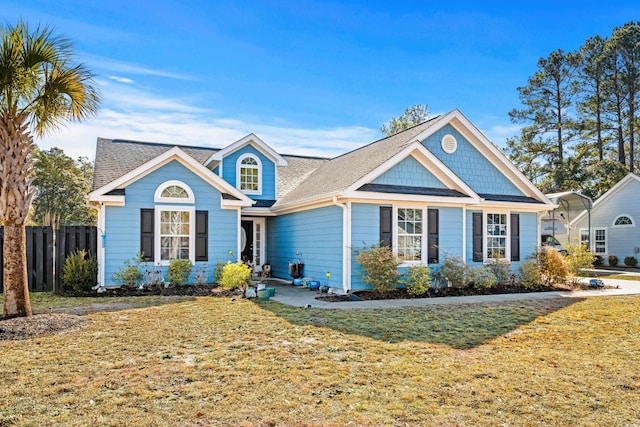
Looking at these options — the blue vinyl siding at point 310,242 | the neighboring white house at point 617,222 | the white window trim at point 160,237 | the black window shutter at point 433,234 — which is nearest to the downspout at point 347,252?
the blue vinyl siding at point 310,242

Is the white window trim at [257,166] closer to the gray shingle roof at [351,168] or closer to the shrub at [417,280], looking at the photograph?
the gray shingle roof at [351,168]

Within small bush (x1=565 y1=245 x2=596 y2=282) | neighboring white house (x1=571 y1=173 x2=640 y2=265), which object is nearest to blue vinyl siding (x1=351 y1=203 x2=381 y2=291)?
small bush (x1=565 y1=245 x2=596 y2=282)

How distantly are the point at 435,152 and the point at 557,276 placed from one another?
5.58m

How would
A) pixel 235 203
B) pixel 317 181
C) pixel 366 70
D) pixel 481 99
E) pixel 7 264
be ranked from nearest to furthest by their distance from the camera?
pixel 7 264
pixel 235 203
pixel 317 181
pixel 366 70
pixel 481 99

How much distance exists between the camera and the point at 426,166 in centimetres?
1400

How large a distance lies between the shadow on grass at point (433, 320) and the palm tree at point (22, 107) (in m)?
4.68

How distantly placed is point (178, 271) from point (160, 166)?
305 centimetres

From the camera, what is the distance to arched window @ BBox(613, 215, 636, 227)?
24628 mm

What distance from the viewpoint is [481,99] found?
23.8 metres

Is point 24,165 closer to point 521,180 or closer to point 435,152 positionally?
point 435,152

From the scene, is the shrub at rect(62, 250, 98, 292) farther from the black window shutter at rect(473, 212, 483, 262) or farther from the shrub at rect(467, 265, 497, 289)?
the black window shutter at rect(473, 212, 483, 262)

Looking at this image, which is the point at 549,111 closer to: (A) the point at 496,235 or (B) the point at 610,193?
(B) the point at 610,193

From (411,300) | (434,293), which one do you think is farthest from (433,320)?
(434,293)

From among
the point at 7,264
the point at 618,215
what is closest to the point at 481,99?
the point at 618,215
